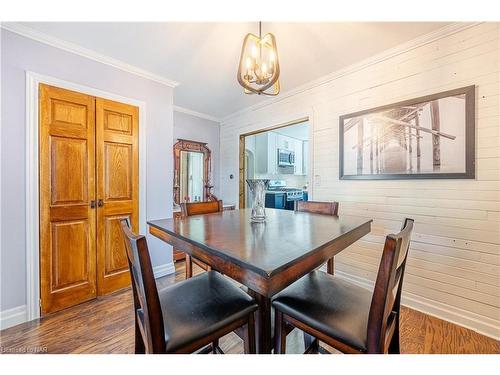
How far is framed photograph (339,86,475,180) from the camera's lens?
1.77 metres

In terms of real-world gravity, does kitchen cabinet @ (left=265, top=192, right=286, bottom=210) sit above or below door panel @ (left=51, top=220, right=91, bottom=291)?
above

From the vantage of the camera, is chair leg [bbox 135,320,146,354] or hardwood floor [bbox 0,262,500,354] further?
hardwood floor [bbox 0,262,500,354]

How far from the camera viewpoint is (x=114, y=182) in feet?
7.72

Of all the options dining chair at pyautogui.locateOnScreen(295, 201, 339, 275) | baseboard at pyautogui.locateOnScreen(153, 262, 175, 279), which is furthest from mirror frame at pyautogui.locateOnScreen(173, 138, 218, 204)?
dining chair at pyautogui.locateOnScreen(295, 201, 339, 275)

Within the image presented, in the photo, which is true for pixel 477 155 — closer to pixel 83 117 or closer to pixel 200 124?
pixel 83 117

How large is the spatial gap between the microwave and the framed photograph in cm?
318

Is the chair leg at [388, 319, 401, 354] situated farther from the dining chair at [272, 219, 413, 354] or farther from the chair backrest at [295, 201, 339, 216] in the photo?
the chair backrest at [295, 201, 339, 216]

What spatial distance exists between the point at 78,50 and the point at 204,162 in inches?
94.2

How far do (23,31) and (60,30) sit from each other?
0.92ft

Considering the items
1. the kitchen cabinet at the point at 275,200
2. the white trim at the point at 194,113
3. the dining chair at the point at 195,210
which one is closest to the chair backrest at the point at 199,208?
the dining chair at the point at 195,210

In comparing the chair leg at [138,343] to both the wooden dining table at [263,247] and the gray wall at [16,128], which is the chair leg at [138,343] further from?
the gray wall at [16,128]

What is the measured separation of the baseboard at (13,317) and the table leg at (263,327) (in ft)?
6.82

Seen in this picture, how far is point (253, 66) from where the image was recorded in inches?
62.9
